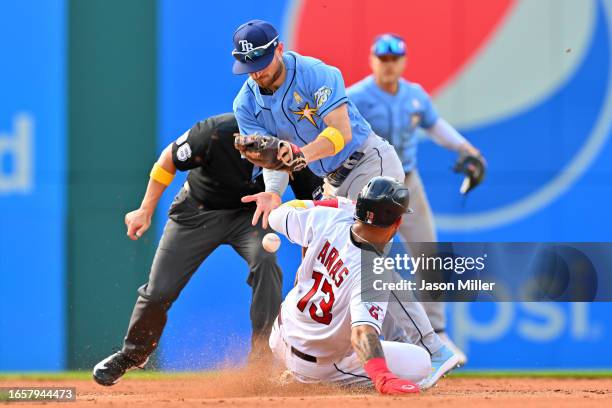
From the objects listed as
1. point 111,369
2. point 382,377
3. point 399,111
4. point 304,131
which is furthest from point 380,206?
point 399,111

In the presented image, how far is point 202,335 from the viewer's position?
859 centimetres

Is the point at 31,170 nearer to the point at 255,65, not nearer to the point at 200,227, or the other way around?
the point at 200,227

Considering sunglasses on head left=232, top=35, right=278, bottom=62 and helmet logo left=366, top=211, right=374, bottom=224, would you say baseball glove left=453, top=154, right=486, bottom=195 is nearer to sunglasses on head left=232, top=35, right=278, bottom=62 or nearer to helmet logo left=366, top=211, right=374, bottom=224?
sunglasses on head left=232, top=35, right=278, bottom=62

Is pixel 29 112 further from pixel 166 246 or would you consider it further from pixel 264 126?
pixel 264 126

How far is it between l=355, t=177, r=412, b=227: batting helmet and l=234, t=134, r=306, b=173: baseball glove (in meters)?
0.44

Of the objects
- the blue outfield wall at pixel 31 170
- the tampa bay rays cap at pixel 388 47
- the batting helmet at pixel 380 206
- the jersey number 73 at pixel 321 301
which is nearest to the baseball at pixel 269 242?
the jersey number 73 at pixel 321 301

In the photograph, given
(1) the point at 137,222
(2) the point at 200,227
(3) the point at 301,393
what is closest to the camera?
(3) the point at 301,393

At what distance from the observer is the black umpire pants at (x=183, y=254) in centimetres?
688

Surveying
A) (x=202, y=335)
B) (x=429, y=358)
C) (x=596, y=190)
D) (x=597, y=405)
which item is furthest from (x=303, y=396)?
(x=596, y=190)

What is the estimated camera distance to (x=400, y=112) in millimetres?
8344

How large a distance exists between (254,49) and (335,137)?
0.63 metres

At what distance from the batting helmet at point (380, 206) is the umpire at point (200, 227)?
1.40 m

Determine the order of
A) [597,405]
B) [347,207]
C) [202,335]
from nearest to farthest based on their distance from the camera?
[597,405]
[347,207]
[202,335]

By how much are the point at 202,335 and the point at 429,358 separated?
3023 mm
